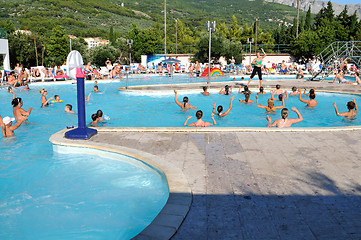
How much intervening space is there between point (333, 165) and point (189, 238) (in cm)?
285

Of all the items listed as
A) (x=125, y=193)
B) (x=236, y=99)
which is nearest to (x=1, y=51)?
(x=236, y=99)

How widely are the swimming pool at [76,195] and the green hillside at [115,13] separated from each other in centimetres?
5111

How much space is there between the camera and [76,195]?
4910 mm

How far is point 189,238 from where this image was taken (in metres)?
2.96

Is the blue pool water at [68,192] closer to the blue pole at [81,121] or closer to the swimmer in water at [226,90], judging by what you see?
the blue pole at [81,121]

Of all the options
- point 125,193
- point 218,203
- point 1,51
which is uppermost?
point 1,51

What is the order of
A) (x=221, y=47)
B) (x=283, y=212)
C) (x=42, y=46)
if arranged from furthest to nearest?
(x=42, y=46) → (x=221, y=47) → (x=283, y=212)

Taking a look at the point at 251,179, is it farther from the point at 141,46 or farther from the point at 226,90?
the point at 141,46

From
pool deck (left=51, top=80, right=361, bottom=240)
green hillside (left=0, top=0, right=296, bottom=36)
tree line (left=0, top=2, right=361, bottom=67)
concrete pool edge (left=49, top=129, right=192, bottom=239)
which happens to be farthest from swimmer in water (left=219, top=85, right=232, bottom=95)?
green hillside (left=0, top=0, right=296, bottom=36)

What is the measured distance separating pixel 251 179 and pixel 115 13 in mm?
118909

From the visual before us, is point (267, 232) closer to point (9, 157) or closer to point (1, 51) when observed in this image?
point (9, 157)

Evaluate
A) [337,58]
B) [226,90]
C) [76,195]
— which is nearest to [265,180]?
[76,195]

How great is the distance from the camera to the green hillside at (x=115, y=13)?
278 ft

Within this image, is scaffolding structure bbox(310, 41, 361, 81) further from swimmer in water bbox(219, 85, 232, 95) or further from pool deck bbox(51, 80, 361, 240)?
pool deck bbox(51, 80, 361, 240)
